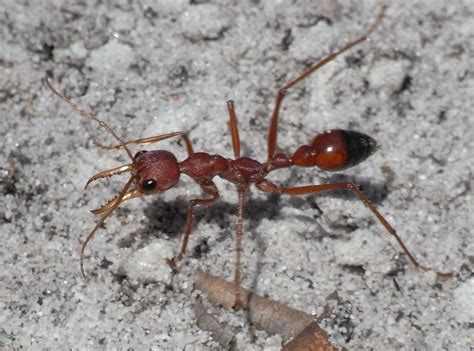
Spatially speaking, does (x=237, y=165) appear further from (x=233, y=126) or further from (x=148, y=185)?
(x=148, y=185)

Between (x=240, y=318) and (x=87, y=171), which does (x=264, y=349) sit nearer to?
(x=240, y=318)

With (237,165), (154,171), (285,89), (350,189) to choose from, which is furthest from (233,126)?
(350,189)

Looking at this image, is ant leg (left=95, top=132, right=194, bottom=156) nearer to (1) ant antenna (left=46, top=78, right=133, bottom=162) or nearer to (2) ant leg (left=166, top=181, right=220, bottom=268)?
(1) ant antenna (left=46, top=78, right=133, bottom=162)

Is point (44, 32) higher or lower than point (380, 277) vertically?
higher

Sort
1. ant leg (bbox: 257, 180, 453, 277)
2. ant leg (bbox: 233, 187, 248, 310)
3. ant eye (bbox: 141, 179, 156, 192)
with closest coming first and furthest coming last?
ant leg (bbox: 233, 187, 248, 310)
ant eye (bbox: 141, 179, 156, 192)
ant leg (bbox: 257, 180, 453, 277)

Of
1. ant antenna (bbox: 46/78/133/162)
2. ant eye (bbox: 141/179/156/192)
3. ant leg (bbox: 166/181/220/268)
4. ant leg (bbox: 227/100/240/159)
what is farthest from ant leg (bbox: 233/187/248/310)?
ant antenna (bbox: 46/78/133/162)

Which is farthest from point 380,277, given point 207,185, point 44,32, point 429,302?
point 44,32

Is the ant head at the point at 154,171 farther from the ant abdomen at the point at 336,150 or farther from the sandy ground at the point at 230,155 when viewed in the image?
the ant abdomen at the point at 336,150
